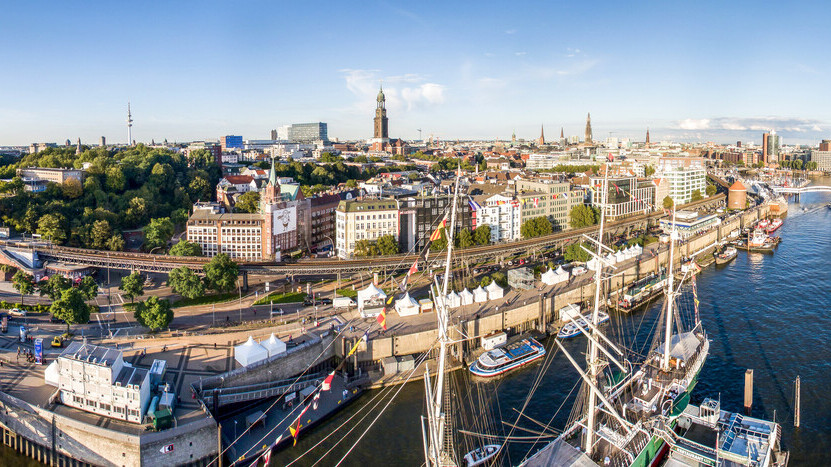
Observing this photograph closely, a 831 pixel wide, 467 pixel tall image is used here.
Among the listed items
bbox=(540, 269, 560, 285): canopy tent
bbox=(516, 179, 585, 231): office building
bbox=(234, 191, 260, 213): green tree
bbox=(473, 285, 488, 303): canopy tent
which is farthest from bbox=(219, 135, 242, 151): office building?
bbox=(473, 285, 488, 303): canopy tent

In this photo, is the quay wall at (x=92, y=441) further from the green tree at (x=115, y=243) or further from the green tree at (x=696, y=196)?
the green tree at (x=696, y=196)

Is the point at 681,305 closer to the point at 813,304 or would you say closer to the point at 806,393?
the point at 813,304

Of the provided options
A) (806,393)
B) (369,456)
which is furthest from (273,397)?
(806,393)

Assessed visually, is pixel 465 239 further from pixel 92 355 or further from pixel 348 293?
pixel 92 355

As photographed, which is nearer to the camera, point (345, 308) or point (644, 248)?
point (345, 308)

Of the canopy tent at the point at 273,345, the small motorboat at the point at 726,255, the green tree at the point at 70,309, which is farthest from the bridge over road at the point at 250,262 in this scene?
the small motorboat at the point at 726,255

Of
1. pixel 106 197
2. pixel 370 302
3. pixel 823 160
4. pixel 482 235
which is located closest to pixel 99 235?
pixel 106 197

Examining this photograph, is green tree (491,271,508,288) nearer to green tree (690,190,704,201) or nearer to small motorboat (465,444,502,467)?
small motorboat (465,444,502,467)
